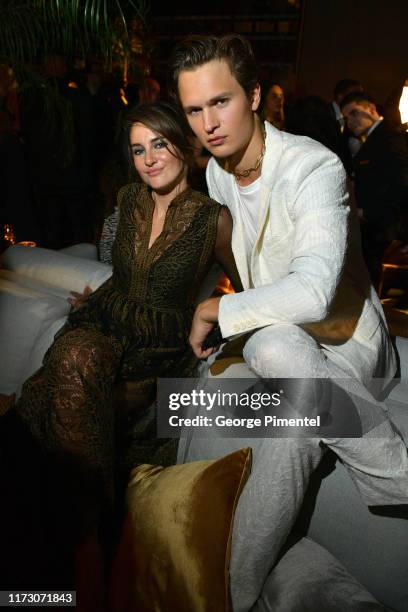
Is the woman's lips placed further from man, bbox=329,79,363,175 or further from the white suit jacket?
man, bbox=329,79,363,175

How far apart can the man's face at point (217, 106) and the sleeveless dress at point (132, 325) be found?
319 millimetres

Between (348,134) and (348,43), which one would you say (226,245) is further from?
(348,43)

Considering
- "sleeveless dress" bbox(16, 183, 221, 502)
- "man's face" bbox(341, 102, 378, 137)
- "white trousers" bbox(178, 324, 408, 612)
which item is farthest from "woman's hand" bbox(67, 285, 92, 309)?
"man's face" bbox(341, 102, 378, 137)

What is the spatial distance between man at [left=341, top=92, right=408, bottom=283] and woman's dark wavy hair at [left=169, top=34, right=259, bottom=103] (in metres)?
2.06

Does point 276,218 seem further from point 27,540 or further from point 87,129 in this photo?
point 87,129

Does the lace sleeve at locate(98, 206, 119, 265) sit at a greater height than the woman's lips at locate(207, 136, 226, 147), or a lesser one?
lesser

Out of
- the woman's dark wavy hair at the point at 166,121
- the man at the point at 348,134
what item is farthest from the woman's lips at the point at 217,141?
the man at the point at 348,134

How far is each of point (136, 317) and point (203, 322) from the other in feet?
1.28

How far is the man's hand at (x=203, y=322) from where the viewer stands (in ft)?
4.21

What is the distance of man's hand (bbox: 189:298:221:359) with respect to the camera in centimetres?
128

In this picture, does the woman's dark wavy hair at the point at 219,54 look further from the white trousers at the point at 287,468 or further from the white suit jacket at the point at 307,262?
the white trousers at the point at 287,468

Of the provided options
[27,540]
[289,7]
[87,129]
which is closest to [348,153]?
[87,129]

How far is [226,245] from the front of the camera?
169 cm

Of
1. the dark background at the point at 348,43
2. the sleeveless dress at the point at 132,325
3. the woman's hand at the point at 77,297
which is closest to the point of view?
the sleeveless dress at the point at 132,325
